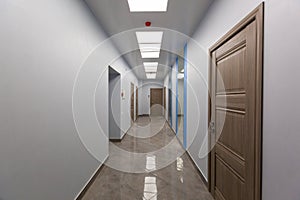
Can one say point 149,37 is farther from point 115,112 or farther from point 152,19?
point 115,112

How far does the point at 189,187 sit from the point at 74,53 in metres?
2.50

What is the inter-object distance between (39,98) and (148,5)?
1.90 metres

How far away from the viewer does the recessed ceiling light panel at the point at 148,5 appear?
2355 millimetres

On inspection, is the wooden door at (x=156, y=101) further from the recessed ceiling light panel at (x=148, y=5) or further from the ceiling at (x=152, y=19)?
the recessed ceiling light panel at (x=148, y=5)

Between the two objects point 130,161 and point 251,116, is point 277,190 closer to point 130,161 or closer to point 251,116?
point 251,116

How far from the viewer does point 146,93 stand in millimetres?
12688

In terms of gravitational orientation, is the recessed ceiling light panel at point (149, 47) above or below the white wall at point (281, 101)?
above

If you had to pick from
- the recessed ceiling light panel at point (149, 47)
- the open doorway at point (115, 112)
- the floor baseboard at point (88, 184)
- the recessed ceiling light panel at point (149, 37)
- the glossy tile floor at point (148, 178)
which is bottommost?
the glossy tile floor at point (148, 178)

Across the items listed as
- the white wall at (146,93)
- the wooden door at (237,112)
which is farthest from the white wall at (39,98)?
the white wall at (146,93)

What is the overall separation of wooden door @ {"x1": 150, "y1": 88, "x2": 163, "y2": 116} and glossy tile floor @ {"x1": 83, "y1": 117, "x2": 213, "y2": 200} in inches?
320

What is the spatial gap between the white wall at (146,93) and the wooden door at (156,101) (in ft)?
0.76

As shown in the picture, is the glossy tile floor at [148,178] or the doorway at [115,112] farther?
the doorway at [115,112]

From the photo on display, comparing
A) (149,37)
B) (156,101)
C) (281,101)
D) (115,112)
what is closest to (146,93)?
(156,101)

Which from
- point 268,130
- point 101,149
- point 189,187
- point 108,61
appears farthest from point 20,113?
point 108,61
